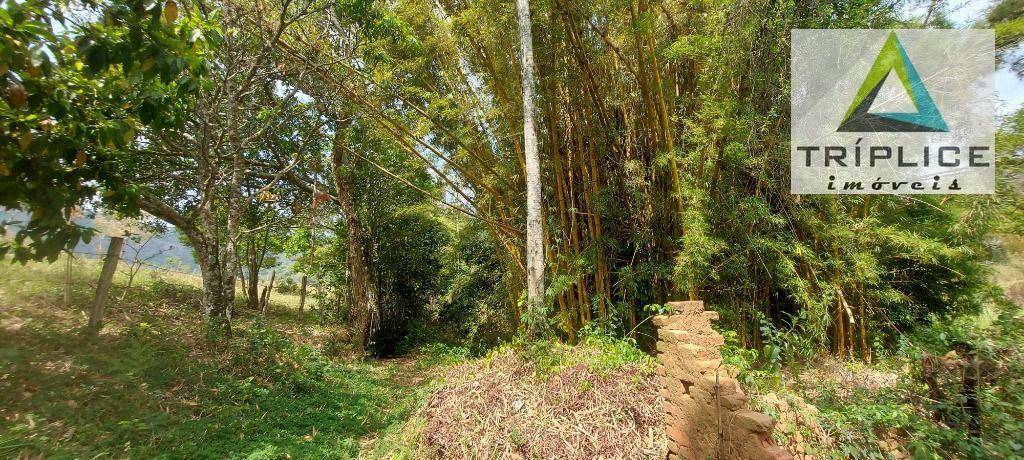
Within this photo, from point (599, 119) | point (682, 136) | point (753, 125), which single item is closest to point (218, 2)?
point (599, 119)

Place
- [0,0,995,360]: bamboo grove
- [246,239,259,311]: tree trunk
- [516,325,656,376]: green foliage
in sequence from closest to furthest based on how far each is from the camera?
1. [516,325,656,376]: green foliage
2. [0,0,995,360]: bamboo grove
3. [246,239,259,311]: tree trunk

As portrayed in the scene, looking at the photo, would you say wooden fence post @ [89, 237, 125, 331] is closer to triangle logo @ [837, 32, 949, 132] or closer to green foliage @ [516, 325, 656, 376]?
green foliage @ [516, 325, 656, 376]

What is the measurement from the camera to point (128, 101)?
2211 millimetres

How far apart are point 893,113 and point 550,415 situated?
11.4 ft

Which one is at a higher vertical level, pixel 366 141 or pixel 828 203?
pixel 366 141

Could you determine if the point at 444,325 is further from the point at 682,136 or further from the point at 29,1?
the point at 29,1

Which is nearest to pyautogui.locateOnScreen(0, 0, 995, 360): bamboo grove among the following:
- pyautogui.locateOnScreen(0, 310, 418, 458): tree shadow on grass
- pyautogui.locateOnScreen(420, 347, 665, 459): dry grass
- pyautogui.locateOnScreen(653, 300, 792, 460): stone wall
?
pyautogui.locateOnScreen(420, 347, 665, 459): dry grass

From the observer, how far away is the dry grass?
7.39 feet

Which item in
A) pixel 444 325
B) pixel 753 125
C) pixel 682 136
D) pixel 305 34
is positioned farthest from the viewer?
pixel 444 325

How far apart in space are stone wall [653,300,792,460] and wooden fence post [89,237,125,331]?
362 cm

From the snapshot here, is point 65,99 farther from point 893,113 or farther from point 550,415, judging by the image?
point 893,113

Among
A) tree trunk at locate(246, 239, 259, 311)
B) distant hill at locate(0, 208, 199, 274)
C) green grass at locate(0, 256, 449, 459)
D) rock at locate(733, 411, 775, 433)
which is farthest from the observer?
tree trunk at locate(246, 239, 259, 311)

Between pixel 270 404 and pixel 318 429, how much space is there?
0.56 meters

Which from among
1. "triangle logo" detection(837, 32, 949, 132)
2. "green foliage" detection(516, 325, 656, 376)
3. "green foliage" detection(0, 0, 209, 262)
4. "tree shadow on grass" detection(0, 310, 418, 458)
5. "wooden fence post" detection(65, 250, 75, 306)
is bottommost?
"tree shadow on grass" detection(0, 310, 418, 458)
